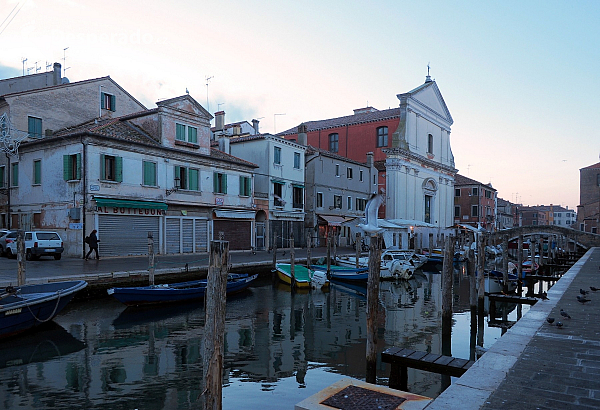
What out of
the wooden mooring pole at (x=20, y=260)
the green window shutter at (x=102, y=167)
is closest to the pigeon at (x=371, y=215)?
the green window shutter at (x=102, y=167)

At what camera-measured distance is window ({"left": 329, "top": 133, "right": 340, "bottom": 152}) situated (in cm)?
4359

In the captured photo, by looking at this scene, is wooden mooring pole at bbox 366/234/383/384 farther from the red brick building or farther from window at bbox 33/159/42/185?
the red brick building

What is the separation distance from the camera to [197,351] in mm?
10391

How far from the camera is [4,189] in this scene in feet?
77.9

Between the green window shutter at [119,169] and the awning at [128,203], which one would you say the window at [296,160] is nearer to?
the awning at [128,203]

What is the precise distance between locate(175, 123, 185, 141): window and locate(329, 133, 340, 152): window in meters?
21.3

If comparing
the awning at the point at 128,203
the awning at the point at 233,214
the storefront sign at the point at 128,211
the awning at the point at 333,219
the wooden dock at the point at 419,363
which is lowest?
the wooden dock at the point at 419,363

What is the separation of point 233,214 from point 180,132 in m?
5.82

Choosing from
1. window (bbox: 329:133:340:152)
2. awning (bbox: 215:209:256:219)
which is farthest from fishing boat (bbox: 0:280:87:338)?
window (bbox: 329:133:340:152)

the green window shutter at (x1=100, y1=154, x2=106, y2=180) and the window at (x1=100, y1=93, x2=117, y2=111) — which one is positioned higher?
the window at (x1=100, y1=93, x2=117, y2=111)

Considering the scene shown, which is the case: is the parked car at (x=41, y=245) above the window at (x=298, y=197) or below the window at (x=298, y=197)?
below

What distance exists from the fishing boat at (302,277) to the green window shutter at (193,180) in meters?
Result: 7.12

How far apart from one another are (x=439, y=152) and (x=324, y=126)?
12.9 meters

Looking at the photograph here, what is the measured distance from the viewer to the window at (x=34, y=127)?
23078 millimetres
